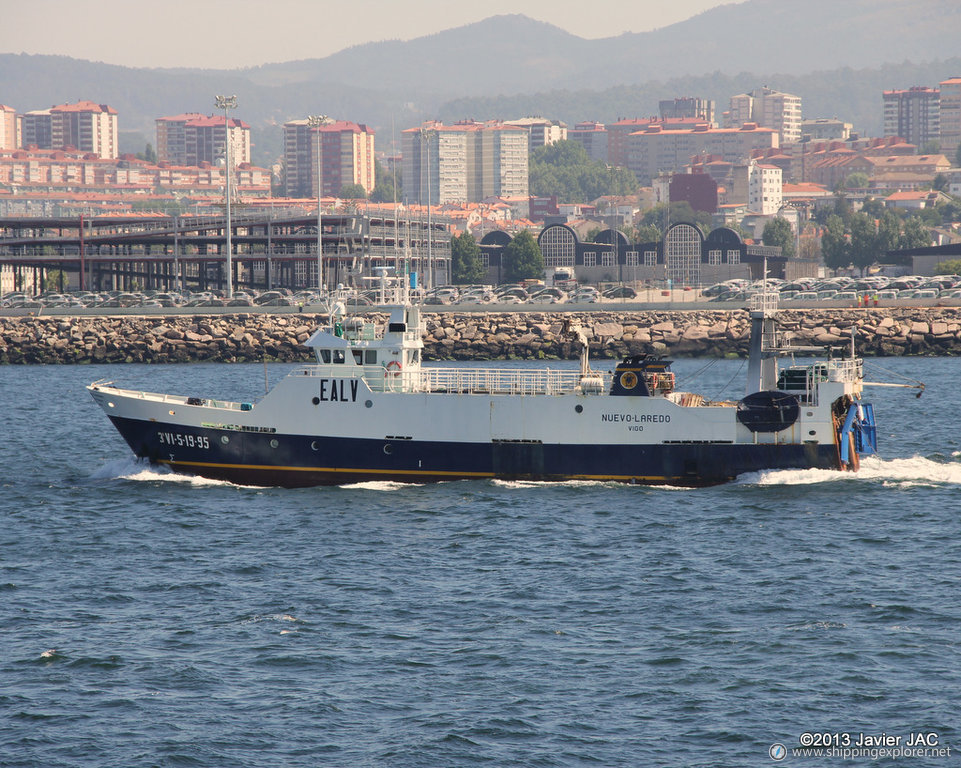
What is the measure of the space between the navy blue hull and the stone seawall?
45.0 meters

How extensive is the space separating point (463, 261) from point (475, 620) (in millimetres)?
118967

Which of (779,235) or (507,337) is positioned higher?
(779,235)

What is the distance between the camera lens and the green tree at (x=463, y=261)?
143500 millimetres

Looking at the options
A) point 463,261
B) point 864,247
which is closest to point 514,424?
point 463,261

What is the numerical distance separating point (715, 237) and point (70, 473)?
389 ft

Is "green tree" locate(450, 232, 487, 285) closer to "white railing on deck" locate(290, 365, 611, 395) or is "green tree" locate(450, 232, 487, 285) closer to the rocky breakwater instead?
the rocky breakwater

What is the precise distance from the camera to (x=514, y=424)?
3900 cm

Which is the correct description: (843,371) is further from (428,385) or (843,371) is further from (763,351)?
(428,385)

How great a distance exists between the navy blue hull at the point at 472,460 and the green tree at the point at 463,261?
104444 mm

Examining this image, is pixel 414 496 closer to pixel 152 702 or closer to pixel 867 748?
pixel 152 702

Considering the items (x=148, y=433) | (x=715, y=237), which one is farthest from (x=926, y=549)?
(x=715, y=237)

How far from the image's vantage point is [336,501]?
38.0m

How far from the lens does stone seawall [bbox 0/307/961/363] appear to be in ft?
278

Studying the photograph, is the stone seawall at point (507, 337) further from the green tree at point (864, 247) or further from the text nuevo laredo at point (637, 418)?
the green tree at point (864, 247)
